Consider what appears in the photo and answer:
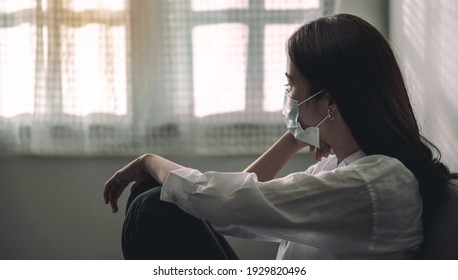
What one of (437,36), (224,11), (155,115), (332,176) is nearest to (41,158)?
(155,115)

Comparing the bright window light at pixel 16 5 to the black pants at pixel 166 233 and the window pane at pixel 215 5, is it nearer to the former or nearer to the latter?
the window pane at pixel 215 5

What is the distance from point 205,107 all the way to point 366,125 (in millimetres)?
1290

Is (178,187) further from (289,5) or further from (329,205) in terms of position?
(289,5)

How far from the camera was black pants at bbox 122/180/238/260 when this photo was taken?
1.17m

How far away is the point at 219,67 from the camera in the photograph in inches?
91.7

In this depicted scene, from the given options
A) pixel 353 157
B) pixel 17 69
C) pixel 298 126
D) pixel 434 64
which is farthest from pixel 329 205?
pixel 17 69

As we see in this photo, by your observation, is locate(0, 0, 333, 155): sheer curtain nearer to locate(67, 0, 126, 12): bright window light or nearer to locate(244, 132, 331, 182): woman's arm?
locate(67, 0, 126, 12): bright window light

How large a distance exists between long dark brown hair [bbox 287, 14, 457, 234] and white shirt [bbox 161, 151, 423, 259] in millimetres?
44

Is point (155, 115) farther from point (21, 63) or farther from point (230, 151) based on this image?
point (21, 63)

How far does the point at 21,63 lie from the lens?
2377 millimetres

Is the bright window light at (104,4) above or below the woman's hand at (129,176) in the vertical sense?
above

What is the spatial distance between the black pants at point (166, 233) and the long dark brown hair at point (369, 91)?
330mm

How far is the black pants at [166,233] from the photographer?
1.17 metres

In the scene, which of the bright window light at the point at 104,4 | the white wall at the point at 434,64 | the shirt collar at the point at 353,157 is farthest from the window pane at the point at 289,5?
the shirt collar at the point at 353,157
